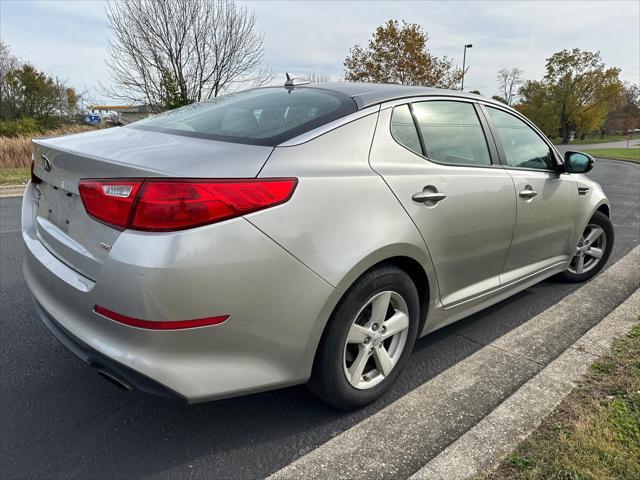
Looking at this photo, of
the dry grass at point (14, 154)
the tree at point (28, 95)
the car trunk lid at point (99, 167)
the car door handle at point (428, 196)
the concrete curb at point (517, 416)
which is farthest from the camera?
the tree at point (28, 95)

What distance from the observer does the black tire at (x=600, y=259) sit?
4156 mm

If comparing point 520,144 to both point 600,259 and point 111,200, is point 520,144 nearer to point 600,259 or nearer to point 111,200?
point 600,259

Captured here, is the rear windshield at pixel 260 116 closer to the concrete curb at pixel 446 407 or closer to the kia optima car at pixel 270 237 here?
the kia optima car at pixel 270 237

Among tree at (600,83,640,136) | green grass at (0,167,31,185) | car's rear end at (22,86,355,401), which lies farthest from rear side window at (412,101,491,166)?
tree at (600,83,640,136)

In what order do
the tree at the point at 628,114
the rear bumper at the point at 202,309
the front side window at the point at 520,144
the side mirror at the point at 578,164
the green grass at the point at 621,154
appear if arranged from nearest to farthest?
the rear bumper at the point at 202,309 → the front side window at the point at 520,144 → the side mirror at the point at 578,164 → the green grass at the point at 621,154 → the tree at the point at 628,114

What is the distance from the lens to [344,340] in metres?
2.13

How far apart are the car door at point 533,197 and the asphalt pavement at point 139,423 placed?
708 millimetres

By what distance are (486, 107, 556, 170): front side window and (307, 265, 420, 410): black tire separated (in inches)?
56.5

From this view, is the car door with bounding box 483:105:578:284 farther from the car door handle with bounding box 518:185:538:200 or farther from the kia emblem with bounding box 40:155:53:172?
the kia emblem with bounding box 40:155:53:172

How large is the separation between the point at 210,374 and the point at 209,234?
1.81 feet

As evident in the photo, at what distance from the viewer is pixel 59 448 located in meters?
2.07

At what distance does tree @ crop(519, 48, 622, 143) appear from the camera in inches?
2002

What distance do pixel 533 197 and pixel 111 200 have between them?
2.66 m

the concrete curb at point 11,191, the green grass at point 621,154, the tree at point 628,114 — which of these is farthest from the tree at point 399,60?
the tree at point 628,114
